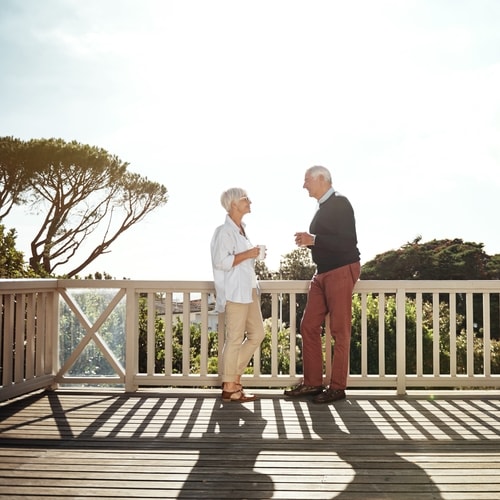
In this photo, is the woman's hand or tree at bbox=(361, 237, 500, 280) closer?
the woman's hand

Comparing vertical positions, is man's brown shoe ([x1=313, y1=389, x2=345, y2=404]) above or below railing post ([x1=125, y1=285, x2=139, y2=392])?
below

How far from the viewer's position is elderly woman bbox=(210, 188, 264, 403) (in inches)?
153

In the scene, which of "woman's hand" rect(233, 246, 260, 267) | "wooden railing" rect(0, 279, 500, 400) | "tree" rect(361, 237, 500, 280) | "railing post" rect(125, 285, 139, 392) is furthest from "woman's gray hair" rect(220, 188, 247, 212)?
"tree" rect(361, 237, 500, 280)

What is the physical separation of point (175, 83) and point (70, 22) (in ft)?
12.3

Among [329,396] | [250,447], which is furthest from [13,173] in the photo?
[250,447]

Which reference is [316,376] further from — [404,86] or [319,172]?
[404,86]

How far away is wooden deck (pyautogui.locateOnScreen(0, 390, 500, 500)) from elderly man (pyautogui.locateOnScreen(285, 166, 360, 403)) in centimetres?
22

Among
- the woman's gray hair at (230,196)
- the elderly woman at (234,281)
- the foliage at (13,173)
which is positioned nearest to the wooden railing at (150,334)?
the elderly woman at (234,281)

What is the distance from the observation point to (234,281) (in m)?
3.90

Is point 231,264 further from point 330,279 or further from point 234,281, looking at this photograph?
point 330,279

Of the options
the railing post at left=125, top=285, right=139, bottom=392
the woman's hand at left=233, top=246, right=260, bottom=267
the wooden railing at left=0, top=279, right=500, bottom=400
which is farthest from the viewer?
the railing post at left=125, top=285, right=139, bottom=392

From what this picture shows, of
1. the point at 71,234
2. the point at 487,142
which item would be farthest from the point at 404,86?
the point at 71,234

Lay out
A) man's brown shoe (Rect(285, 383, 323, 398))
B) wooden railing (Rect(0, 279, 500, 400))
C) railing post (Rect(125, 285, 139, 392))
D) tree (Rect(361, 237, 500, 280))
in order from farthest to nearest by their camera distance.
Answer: tree (Rect(361, 237, 500, 280)) < railing post (Rect(125, 285, 139, 392)) < wooden railing (Rect(0, 279, 500, 400)) < man's brown shoe (Rect(285, 383, 323, 398))

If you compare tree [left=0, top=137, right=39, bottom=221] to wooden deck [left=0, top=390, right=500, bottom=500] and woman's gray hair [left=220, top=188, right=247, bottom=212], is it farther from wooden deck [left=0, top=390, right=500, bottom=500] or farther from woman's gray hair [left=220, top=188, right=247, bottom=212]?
woman's gray hair [left=220, top=188, right=247, bottom=212]
